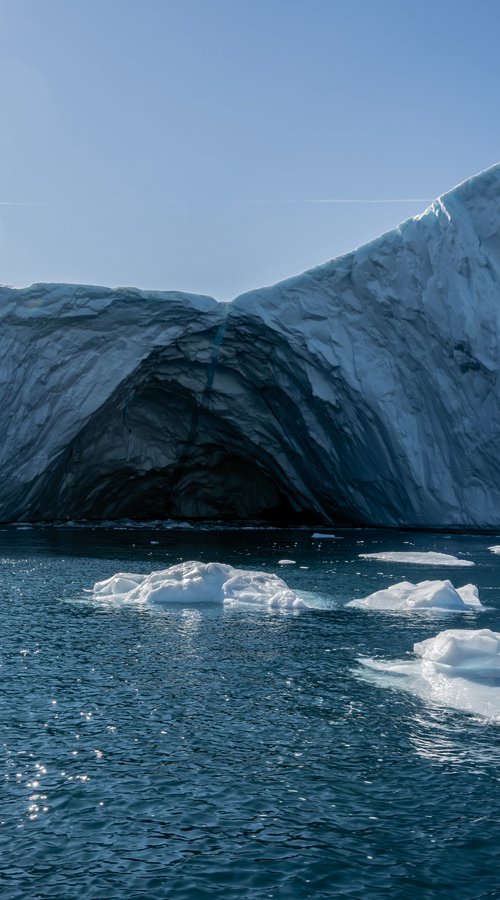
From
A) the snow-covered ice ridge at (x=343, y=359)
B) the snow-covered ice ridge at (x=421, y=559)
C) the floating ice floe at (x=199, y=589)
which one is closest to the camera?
the floating ice floe at (x=199, y=589)

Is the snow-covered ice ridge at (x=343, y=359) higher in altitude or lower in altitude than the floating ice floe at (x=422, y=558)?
higher

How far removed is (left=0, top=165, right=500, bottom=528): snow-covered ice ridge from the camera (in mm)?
35625

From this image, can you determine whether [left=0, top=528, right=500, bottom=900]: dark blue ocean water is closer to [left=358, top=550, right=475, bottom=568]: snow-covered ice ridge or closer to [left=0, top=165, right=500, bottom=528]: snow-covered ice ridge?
[left=358, top=550, right=475, bottom=568]: snow-covered ice ridge

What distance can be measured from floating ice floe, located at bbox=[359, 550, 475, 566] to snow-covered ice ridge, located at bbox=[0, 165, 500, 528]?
361 inches

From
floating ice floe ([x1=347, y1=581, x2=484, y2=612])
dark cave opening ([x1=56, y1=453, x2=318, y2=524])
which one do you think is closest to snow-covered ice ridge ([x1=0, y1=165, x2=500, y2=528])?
dark cave opening ([x1=56, y1=453, x2=318, y2=524])

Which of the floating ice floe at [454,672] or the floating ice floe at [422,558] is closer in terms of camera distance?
the floating ice floe at [454,672]

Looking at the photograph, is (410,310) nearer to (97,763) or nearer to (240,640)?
(240,640)

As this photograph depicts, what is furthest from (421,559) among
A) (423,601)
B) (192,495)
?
(192,495)

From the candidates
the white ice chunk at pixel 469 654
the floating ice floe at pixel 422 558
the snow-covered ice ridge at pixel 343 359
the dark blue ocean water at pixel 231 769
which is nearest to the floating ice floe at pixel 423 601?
the dark blue ocean water at pixel 231 769

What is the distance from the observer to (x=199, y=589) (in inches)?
698

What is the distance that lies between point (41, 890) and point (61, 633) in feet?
27.1

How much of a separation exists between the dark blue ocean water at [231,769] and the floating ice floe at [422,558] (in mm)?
11540

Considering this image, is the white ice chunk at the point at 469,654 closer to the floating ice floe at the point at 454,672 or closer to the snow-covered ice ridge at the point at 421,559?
the floating ice floe at the point at 454,672

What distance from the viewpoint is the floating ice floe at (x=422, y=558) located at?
25922mm
